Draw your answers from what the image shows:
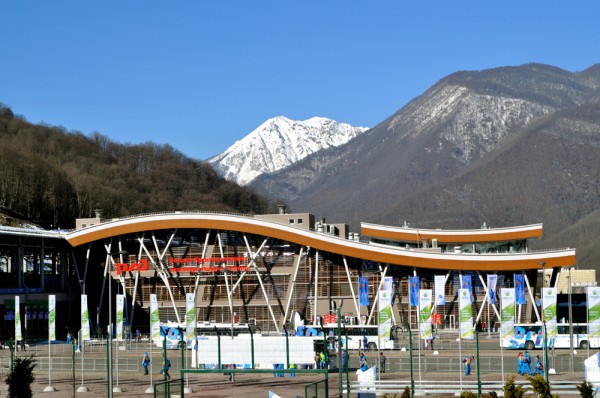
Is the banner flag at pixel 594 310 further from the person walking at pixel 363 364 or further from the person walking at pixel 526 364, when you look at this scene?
the person walking at pixel 363 364

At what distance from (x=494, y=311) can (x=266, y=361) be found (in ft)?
142

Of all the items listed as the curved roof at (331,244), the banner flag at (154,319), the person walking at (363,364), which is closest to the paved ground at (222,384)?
the person walking at (363,364)

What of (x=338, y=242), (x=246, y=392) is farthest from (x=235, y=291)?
(x=246, y=392)

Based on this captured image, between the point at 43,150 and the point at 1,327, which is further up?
the point at 43,150

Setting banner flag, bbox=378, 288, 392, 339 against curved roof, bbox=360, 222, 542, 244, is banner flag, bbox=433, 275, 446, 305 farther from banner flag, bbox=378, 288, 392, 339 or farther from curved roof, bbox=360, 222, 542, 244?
curved roof, bbox=360, 222, 542, 244

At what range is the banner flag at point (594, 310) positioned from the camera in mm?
45906

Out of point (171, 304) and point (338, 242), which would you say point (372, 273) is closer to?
point (338, 242)

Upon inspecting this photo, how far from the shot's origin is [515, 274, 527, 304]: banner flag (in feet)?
273

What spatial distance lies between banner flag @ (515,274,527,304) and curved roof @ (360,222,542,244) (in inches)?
990

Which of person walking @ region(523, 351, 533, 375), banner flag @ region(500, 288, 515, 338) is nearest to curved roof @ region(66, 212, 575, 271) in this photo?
person walking @ region(523, 351, 533, 375)

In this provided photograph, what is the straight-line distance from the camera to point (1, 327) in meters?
86.8

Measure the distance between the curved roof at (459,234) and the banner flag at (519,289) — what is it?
2516 cm

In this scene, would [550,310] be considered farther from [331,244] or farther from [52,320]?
[331,244]

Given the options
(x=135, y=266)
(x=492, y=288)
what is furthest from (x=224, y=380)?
(x=135, y=266)
